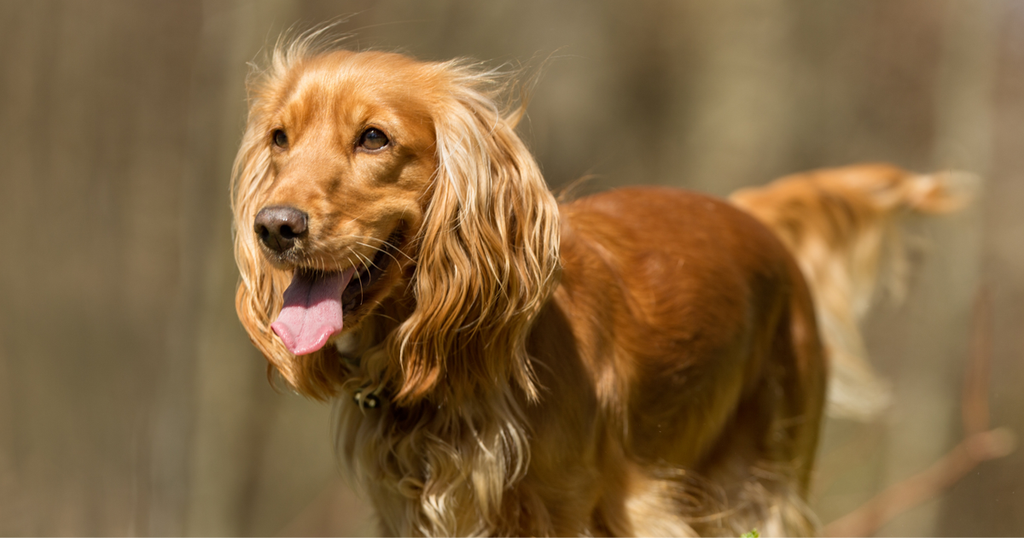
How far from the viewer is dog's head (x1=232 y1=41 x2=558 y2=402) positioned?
204 centimetres

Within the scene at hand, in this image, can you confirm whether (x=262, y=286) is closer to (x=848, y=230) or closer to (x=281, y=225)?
(x=281, y=225)

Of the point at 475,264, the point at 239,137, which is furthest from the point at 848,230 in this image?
the point at 239,137

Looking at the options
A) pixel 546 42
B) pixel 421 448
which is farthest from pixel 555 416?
pixel 546 42

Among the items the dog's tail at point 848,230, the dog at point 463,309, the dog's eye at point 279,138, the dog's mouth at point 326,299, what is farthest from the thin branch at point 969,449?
the dog's eye at point 279,138

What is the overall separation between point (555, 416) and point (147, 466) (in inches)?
160

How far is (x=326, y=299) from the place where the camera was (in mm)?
2039

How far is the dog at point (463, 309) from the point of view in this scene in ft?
6.84

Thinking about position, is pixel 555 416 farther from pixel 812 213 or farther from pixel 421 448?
pixel 812 213

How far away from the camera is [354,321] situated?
82.5 inches

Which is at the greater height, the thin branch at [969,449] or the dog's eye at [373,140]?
the dog's eye at [373,140]

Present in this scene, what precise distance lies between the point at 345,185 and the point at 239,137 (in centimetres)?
325

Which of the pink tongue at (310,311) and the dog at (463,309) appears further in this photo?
the dog at (463,309)

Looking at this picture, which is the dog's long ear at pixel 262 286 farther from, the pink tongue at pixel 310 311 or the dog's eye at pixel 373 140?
the dog's eye at pixel 373 140

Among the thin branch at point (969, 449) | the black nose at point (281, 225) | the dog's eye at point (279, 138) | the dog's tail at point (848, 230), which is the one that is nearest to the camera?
the black nose at point (281, 225)
